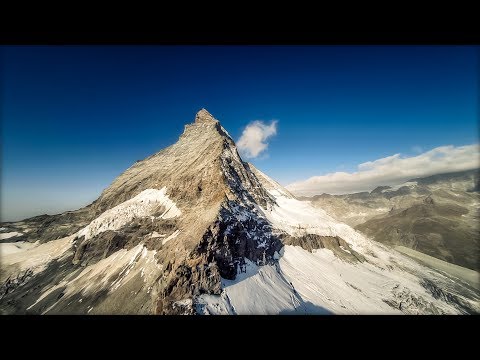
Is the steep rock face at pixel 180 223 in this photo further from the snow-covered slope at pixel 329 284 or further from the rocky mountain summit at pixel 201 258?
the snow-covered slope at pixel 329 284

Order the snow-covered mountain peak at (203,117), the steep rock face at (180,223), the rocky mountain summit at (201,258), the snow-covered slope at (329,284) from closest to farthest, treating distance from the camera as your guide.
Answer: the rocky mountain summit at (201,258)
the steep rock face at (180,223)
the snow-covered slope at (329,284)
the snow-covered mountain peak at (203,117)

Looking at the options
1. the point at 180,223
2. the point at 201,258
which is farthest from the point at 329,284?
the point at 180,223

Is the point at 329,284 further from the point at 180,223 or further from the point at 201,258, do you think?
the point at 180,223

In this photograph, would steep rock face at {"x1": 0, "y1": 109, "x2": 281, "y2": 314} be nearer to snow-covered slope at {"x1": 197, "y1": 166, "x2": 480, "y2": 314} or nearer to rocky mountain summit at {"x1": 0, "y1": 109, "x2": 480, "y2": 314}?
rocky mountain summit at {"x1": 0, "y1": 109, "x2": 480, "y2": 314}

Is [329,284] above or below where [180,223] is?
below

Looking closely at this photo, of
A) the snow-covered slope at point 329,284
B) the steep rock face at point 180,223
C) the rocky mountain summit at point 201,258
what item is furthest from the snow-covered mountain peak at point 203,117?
the snow-covered slope at point 329,284

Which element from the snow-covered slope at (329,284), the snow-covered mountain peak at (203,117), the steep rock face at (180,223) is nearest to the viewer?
the steep rock face at (180,223)

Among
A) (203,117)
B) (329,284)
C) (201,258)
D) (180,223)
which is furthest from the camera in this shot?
(203,117)
